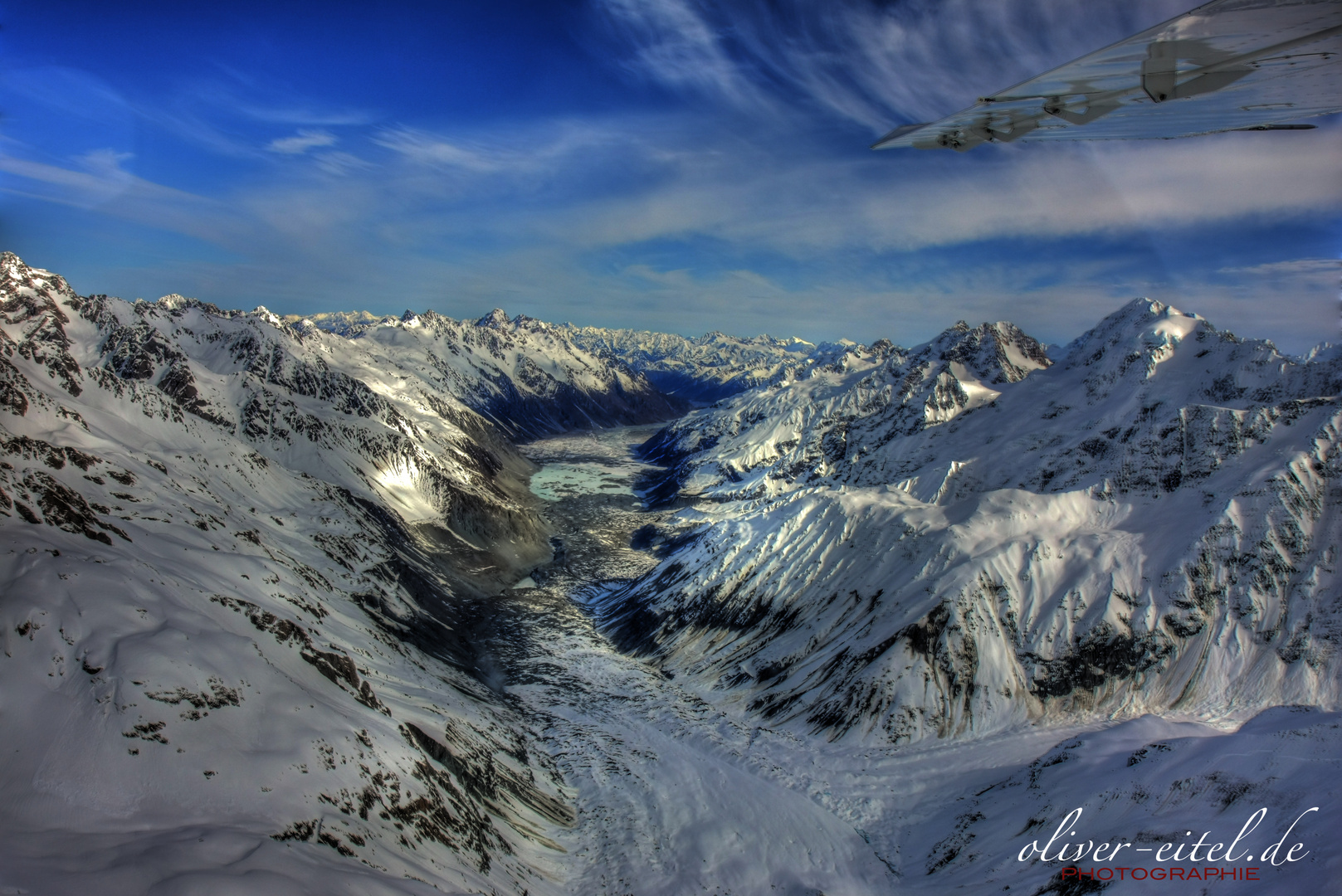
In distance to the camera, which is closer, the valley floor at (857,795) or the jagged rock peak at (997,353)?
the valley floor at (857,795)

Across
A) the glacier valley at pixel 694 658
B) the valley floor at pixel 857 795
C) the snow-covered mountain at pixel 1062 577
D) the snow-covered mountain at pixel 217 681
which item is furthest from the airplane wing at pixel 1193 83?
the snow-covered mountain at pixel 1062 577

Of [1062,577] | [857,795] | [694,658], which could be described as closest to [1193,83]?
[857,795]

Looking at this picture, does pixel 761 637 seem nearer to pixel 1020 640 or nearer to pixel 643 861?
pixel 1020 640

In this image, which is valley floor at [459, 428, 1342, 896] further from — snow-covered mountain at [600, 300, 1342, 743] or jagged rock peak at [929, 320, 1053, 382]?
jagged rock peak at [929, 320, 1053, 382]

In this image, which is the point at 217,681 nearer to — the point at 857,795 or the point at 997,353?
the point at 857,795

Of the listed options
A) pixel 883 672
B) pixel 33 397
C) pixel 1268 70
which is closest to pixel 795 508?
pixel 883 672

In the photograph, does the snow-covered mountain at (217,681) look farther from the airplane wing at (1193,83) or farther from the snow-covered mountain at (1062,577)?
the airplane wing at (1193,83)
